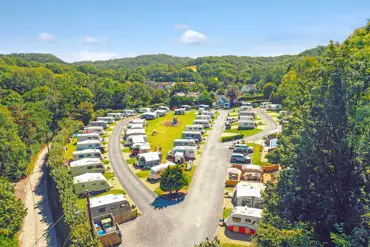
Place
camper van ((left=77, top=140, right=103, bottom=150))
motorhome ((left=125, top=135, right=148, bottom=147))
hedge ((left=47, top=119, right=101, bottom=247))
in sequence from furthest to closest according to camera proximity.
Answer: motorhome ((left=125, top=135, right=148, bottom=147)) < camper van ((left=77, top=140, right=103, bottom=150)) < hedge ((left=47, top=119, right=101, bottom=247))

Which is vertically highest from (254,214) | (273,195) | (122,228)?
(273,195)

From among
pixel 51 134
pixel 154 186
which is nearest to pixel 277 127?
pixel 154 186

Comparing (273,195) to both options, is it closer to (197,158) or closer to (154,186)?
(154,186)

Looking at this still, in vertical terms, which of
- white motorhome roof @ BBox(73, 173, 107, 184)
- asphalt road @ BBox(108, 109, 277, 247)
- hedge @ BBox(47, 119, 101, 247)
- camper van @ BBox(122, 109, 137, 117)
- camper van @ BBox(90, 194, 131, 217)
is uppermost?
camper van @ BBox(122, 109, 137, 117)

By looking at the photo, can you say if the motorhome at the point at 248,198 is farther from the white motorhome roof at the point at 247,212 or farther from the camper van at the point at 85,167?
the camper van at the point at 85,167

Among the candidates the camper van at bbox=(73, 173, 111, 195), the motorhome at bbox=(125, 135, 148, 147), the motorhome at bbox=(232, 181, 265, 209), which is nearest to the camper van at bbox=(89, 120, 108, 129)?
the motorhome at bbox=(125, 135, 148, 147)

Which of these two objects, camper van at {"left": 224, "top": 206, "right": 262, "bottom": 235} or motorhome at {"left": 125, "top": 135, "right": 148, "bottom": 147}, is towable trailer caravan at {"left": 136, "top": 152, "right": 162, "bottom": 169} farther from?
camper van at {"left": 224, "top": 206, "right": 262, "bottom": 235}

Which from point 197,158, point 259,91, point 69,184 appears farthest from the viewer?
point 259,91

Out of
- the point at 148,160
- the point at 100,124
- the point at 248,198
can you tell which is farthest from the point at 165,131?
the point at 248,198
